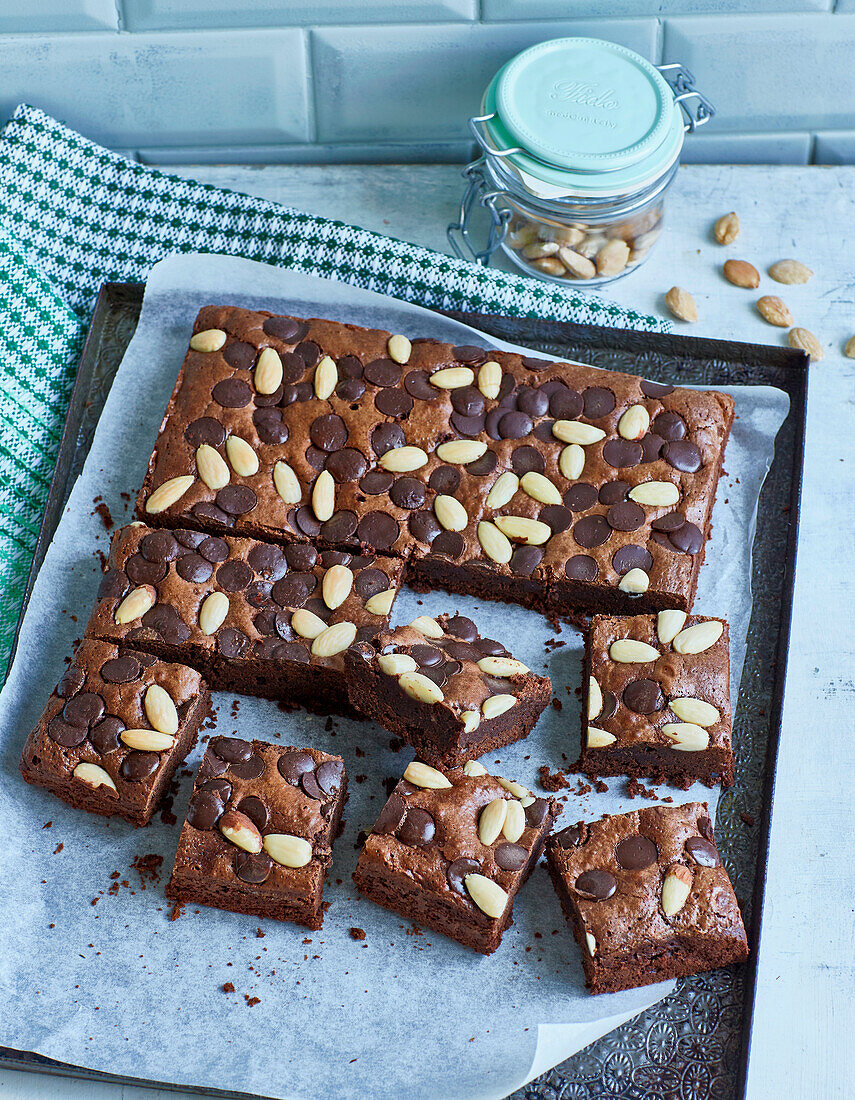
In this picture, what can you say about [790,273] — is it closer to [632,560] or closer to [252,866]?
[632,560]

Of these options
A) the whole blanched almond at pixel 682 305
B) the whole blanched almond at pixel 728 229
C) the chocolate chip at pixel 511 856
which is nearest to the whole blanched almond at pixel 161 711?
the chocolate chip at pixel 511 856

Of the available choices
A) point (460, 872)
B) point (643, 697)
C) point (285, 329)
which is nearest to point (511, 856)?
point (460, 872)

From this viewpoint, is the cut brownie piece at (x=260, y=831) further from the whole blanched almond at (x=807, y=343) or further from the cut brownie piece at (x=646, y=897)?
the whole blanched almond at (x=807, y=343)

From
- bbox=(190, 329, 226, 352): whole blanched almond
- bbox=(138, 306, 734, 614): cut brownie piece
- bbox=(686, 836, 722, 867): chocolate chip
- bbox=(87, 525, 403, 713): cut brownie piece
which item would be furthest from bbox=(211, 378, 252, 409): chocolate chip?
bbox=(686, 836, 722, 867): chocolate chip

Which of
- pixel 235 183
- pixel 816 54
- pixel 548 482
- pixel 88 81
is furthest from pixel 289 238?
pixel 816 54

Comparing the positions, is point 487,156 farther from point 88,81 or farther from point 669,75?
point 88,81

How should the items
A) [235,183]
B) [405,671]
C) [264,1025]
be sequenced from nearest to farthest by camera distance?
1. [264,1025]
2. [405,671]
3. [235,183]
